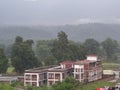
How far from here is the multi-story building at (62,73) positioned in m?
39.2

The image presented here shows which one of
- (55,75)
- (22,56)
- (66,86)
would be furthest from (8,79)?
(66,86)

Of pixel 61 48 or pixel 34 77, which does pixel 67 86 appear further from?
pixel 61 48

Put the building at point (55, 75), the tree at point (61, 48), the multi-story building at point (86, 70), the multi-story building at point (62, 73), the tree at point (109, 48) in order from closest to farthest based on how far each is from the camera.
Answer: the multi-story building at point (62, 73)
the building at point (55, 75)
the multi-story building at point (86, 70)
the tree at point (61, 48)
the tree at point (109, 48)

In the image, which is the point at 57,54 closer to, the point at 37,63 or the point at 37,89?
the point at 37,63

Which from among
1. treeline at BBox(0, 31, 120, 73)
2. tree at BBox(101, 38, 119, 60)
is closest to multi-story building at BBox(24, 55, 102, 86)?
treeline at BBox(0, 31, 120, 73)

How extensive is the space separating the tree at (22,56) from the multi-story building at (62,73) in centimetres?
287

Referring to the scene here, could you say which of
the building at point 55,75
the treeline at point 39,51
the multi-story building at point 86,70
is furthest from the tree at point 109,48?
the building at point 55,75

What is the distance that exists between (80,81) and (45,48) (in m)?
25.2

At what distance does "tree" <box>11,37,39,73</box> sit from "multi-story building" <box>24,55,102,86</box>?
9.40ft

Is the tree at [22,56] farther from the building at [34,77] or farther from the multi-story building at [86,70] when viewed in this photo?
the multi-story building at [86,70]

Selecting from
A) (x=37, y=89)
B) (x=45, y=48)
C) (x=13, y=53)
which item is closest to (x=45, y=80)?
(x=13, y=53)

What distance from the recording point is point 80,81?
39656 millimetres

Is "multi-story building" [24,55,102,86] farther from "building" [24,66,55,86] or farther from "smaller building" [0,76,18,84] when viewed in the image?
"smaller building" [0,76,18,84]

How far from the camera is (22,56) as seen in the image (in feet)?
141
